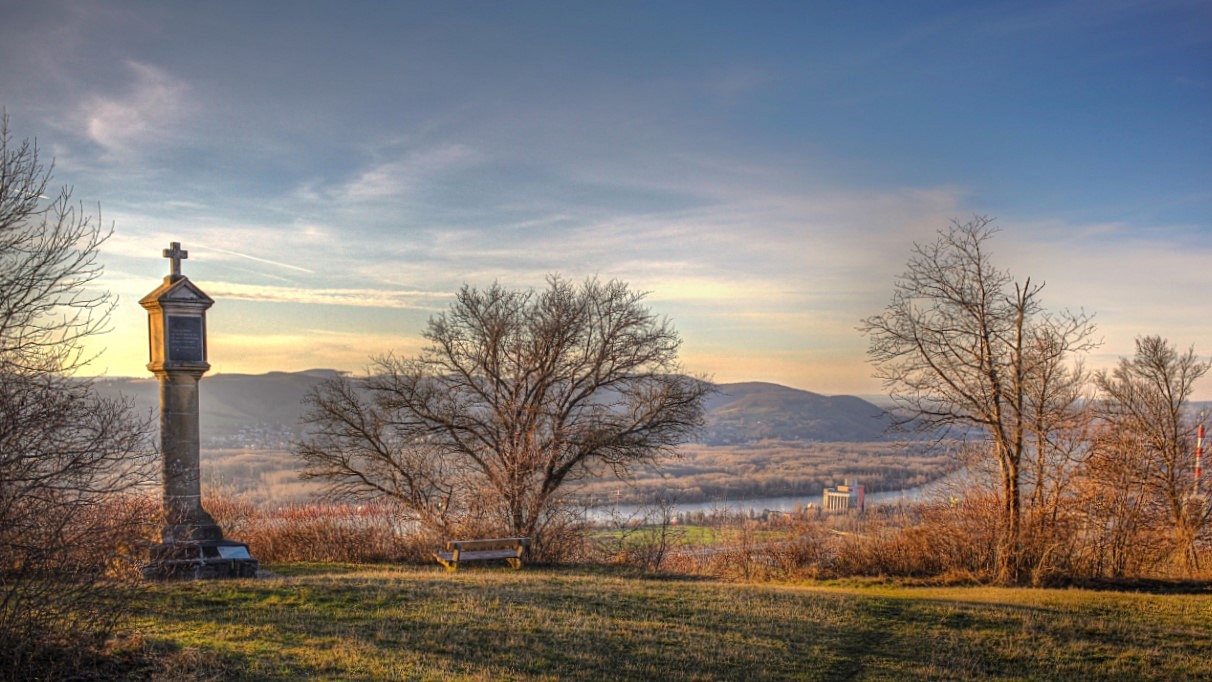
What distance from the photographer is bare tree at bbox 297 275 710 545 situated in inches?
819

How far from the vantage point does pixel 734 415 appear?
87938 mm

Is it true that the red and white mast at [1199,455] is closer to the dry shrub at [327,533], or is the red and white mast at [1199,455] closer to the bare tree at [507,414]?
the bare tree at [507,414]

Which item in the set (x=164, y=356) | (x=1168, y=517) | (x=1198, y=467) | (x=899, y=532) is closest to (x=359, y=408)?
(x=164, y=356)

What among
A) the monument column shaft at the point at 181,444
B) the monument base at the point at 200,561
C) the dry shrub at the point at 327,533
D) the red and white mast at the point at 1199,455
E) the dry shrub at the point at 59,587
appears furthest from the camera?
the red and white mast at the point at 1199,455

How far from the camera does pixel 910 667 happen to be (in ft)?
31.0

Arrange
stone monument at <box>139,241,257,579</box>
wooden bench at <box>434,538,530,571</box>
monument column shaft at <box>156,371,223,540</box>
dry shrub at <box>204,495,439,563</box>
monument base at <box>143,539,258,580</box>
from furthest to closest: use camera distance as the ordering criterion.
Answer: dry shrub at <box>204,495,439,563</box>
wooden bench at <box>434,538,530,571</box>
monument column shaft at <box>156,371,223,540</box>
stone monument at <box>139,241,257,579</box>
monument base at <box>143,539,258,580</box>

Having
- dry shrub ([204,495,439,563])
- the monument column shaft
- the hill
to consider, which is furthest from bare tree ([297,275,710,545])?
the hill

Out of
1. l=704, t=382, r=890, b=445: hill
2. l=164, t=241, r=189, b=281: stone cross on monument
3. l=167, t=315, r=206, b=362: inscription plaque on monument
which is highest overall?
l=164, t=241, r=189, b=281: stone cross on monument

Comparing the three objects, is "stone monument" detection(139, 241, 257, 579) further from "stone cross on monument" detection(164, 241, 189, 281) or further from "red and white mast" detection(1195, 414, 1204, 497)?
"red and white mast" detection(1195, 414, 1204, 497)

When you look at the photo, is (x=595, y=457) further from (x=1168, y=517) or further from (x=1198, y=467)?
(x=1198, y=467)

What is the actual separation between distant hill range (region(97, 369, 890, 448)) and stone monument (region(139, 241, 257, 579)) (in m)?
17.7

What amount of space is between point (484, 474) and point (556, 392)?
291 cm

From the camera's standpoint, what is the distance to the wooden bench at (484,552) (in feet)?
56.5

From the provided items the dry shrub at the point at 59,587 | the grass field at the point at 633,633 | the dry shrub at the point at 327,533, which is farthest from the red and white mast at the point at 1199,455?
the dry shrub at the point at 59,587
